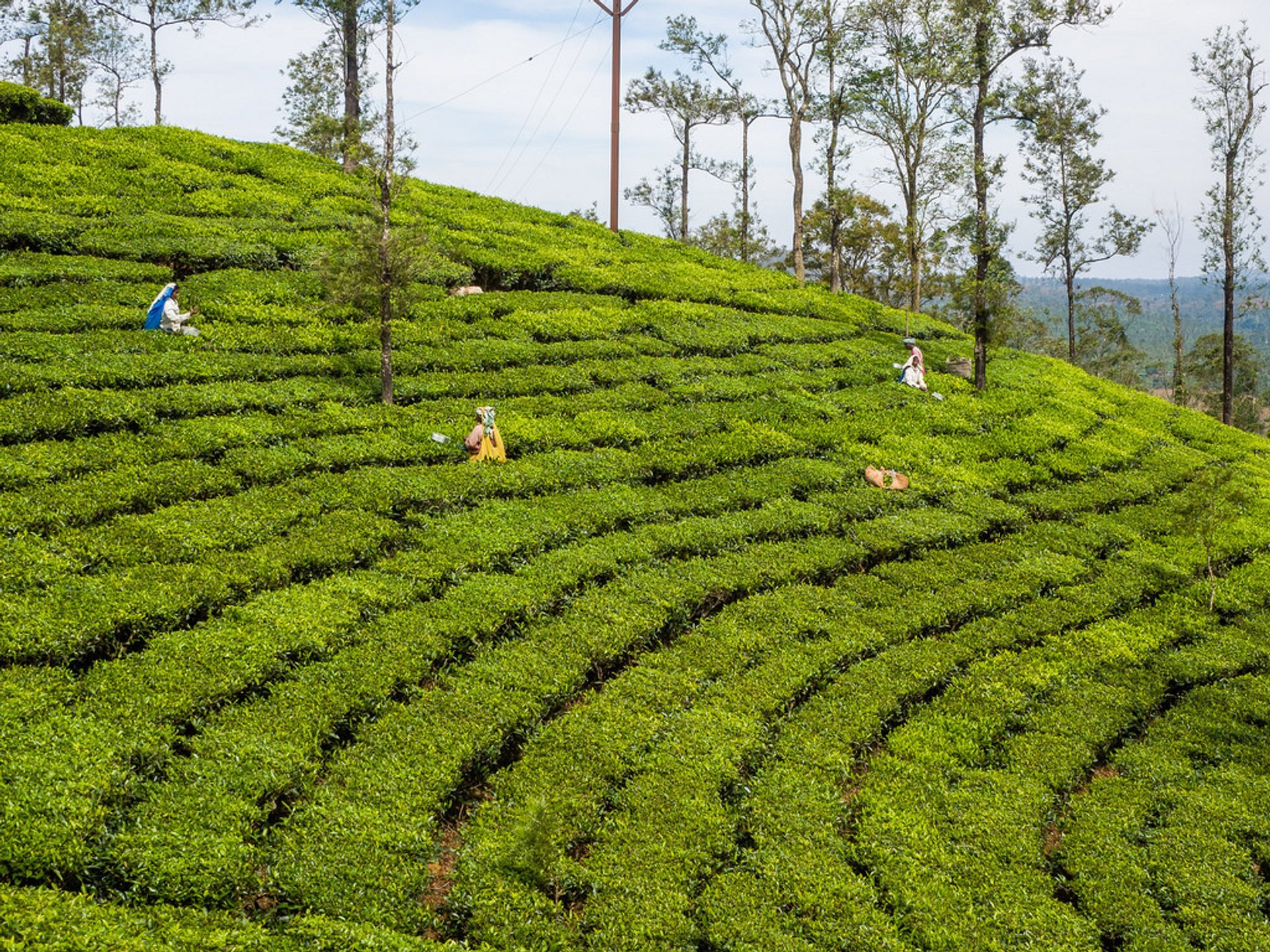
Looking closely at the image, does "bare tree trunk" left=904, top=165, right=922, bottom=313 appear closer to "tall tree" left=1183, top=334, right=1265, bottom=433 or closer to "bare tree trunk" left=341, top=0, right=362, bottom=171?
"bare tree trunk" left=341, top=0, right=362, bottom=171

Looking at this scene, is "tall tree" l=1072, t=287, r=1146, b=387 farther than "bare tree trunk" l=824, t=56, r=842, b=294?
Yes

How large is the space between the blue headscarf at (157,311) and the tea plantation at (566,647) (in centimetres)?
55

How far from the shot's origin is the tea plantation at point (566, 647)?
894 centimetres

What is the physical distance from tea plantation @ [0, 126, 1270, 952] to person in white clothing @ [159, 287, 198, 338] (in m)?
0.47

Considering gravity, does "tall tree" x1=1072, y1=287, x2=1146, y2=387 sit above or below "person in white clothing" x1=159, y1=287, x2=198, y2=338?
above

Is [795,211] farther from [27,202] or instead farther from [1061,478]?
[27,202]

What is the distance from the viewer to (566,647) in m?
12.8

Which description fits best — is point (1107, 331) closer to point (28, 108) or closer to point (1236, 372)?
point (1236, 372)

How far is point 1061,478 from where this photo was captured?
2228 cm

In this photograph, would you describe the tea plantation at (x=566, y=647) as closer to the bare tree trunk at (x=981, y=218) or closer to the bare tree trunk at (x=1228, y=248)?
the bare tree trunk at (x=981, y=218)

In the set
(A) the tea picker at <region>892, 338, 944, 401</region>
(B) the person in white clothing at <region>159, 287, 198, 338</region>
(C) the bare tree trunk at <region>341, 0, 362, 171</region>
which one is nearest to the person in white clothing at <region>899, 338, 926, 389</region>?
(A) the tea picker at <region>892, 338, 944, 401</region>

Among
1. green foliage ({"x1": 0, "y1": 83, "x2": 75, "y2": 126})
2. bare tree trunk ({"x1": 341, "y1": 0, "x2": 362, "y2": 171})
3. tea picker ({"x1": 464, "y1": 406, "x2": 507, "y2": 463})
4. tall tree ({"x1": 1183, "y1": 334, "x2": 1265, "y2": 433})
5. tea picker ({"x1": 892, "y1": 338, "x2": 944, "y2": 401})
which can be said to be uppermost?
bare tree trunk ({"x1": 341, "y1": 0, "x2": 362, "y2": 171})

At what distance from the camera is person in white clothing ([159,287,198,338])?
19.9 m

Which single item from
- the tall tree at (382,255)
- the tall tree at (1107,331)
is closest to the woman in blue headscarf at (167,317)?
the tall tree at (382,255)
